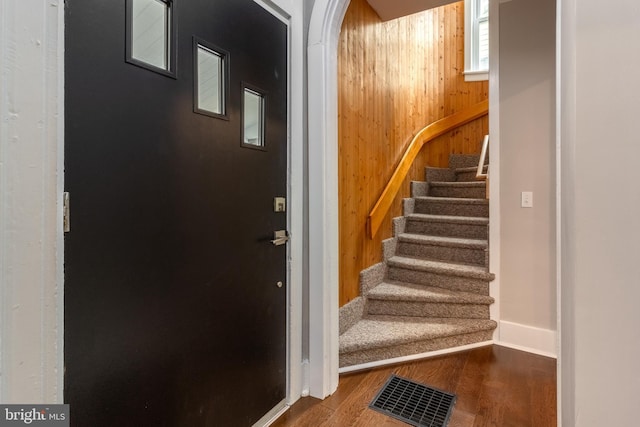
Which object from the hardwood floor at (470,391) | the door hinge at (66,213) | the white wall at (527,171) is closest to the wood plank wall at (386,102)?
the hardwood floor at (470,391)

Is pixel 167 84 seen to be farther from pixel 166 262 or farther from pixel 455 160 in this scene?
pixel 455 160

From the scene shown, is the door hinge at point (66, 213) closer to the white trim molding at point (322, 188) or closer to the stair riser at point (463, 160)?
the white trim molding at point (322, 188)

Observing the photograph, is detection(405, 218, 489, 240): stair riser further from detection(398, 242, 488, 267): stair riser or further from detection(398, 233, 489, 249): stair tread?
detection(398, 242, 488, 267): stair riser

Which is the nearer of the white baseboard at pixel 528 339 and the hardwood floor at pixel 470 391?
the hardwood floor at pixel 470 391

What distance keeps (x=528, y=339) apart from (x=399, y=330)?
0.96 m

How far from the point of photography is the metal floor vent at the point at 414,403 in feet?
5.32

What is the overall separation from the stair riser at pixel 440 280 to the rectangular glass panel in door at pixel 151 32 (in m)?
2.34

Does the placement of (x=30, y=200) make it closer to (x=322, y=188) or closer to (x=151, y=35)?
(x=151, y=35)

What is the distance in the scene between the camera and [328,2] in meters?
1.71

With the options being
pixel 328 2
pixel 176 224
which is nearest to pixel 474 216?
pixel 328 2

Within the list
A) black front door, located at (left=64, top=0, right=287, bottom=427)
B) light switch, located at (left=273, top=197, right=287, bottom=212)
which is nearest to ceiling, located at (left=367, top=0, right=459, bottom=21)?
black front door, located at (left=64, top=0, right=287, bottom=427)

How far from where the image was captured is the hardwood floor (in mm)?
1619

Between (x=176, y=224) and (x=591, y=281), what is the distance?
129 cm

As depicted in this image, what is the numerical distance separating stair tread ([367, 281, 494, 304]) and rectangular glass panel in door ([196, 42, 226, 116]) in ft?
6.07
